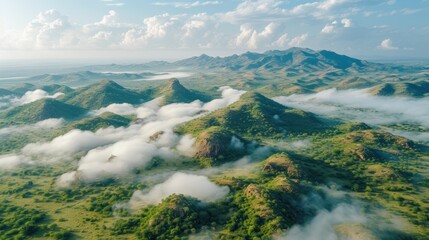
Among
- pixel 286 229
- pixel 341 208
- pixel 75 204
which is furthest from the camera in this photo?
pixel 75 204

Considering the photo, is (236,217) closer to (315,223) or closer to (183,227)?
(183,227)

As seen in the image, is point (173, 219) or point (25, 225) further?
point (25, 225)

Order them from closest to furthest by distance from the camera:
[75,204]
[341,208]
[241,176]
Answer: [341,208] < [75,204] < [241,176]

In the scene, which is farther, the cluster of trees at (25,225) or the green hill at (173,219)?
the cluster of trees at (25,225)

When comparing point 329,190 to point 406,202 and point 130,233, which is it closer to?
point 406,202

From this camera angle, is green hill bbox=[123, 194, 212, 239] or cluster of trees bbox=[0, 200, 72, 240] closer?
green hill bbox=[123, 194, 212, 239]

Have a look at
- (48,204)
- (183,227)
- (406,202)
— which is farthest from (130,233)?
(406,202)

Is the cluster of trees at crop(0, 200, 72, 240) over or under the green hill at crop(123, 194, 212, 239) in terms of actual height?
under

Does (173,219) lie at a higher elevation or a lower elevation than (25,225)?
higher

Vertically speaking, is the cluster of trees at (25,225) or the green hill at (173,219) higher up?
the green hill at (173,219)

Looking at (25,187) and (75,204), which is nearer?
(75,204)
